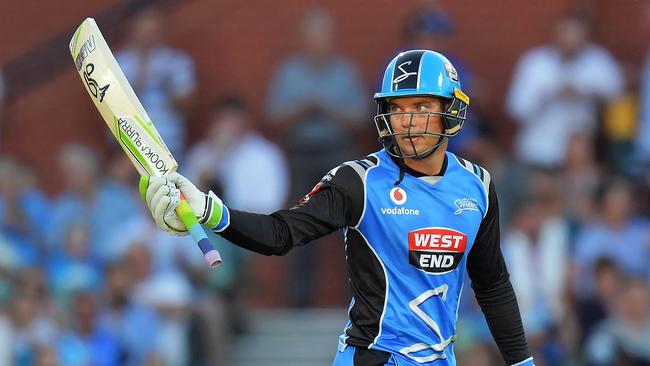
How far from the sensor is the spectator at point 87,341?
33.4 feet

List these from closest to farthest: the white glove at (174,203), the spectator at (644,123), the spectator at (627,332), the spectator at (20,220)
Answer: the white glove at (174,203)
the spectator at (627,332)
the spectator at (644,123)
the spectator at (20,220)

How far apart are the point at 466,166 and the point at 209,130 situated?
6.22 meters

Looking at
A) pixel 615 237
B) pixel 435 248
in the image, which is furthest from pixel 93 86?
pixel 615 237

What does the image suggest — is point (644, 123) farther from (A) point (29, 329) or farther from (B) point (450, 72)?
(B) point (450, 72)

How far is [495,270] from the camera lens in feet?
19.2

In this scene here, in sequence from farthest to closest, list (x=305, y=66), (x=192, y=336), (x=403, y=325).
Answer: (x=305, y=66) < (x=192, y=336) < (x=403, y=325)

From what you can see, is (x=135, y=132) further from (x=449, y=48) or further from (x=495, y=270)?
(x=449, y=48)

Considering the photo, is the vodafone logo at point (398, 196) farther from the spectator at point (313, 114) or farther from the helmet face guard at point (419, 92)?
the spectator at point (313, 114)

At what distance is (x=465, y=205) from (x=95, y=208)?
591cm

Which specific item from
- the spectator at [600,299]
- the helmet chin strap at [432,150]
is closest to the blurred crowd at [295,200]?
the spectator at [600,299]

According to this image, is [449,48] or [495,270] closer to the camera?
[495,270]

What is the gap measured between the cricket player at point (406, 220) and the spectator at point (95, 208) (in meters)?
5.41

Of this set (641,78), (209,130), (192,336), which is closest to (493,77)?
(641,78)

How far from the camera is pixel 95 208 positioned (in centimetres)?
1098
